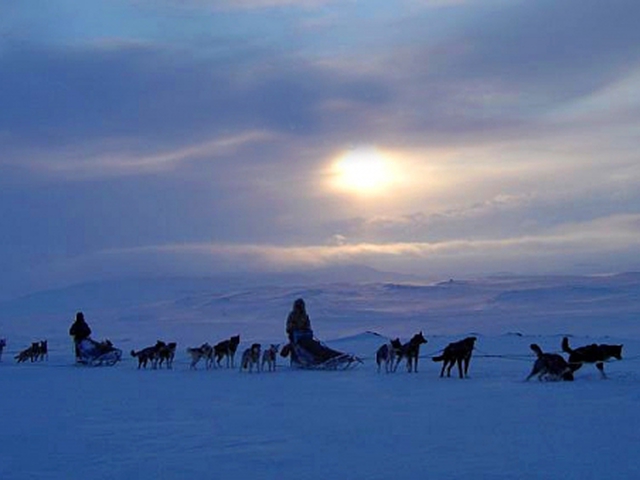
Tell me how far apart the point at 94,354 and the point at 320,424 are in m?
12.8

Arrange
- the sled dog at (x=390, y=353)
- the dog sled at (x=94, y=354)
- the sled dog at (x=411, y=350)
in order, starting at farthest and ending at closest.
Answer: the dog sled at (x=94, y=354)
the sled dog at (x=390, y=353)
the sled dog at (x=411, y=350)

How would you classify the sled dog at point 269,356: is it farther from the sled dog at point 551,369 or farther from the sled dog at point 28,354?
the sled dog at point 28,354

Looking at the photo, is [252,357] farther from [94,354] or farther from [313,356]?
[94,354]

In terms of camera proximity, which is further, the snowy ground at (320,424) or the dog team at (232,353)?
the dog team at (232,353)

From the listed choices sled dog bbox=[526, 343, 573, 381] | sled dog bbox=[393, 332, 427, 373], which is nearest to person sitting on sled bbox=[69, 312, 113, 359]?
sled dog bbox=[393, 332, 427, 373]

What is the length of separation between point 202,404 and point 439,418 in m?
3.44

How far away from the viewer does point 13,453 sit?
8.26 m

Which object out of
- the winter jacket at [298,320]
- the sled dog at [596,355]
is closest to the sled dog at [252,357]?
the winter jacket at [298,320]

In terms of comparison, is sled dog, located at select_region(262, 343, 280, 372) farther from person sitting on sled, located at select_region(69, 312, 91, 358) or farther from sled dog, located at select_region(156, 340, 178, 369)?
person sitting on sled, located at select_region(69, 312, 91, 358)

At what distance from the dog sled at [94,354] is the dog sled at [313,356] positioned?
449 cm

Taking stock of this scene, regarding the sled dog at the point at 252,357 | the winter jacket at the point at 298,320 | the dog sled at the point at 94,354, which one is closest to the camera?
the sled dog at the point at 252,357

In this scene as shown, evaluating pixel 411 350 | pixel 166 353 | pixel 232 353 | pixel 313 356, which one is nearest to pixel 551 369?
pixel 411 350

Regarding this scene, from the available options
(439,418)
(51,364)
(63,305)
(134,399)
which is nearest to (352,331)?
(51,364)

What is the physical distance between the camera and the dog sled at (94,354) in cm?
2155
